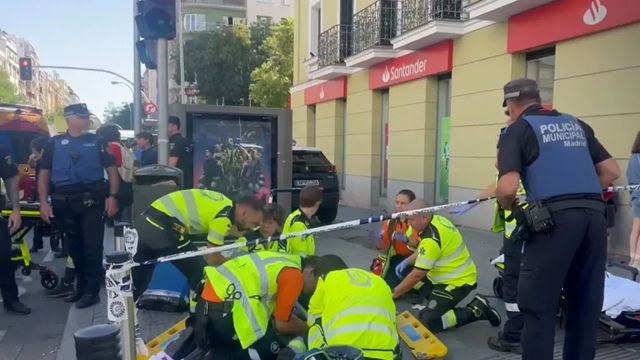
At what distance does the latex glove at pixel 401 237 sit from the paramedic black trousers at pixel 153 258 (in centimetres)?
191

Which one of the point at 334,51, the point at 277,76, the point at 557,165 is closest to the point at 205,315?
the point at 557,165

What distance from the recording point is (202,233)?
15.7 ft

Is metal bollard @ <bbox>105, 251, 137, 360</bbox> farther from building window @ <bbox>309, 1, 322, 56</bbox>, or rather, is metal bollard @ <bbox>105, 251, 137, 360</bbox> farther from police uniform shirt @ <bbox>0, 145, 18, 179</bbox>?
building window @ <bbox>309, 1, 322, 56</bbox>

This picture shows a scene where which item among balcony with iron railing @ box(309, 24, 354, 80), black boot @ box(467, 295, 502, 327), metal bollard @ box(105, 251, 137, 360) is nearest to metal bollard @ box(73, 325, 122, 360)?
metal bollard @ box(105, 251, 137, 360)

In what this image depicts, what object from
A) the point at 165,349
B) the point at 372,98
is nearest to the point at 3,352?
the point at 165,349

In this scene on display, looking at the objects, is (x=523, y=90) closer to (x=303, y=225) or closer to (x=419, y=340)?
(x=419, y=340)

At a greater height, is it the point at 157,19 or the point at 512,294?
the point at 157,19

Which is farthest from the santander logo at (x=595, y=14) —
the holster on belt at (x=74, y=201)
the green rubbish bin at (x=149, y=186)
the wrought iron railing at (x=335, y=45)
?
the wrought iron railing at (x=335, y=45)

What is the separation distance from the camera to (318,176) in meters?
11.1

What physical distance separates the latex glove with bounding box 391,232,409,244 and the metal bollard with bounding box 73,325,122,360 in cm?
352

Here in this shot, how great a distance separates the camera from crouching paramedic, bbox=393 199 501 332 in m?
4.77

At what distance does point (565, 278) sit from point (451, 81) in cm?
902

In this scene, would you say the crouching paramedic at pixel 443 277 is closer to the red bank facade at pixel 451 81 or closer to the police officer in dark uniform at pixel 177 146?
the police officer in dark uniform at pixel 177 146

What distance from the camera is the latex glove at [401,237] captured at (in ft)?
18.2
